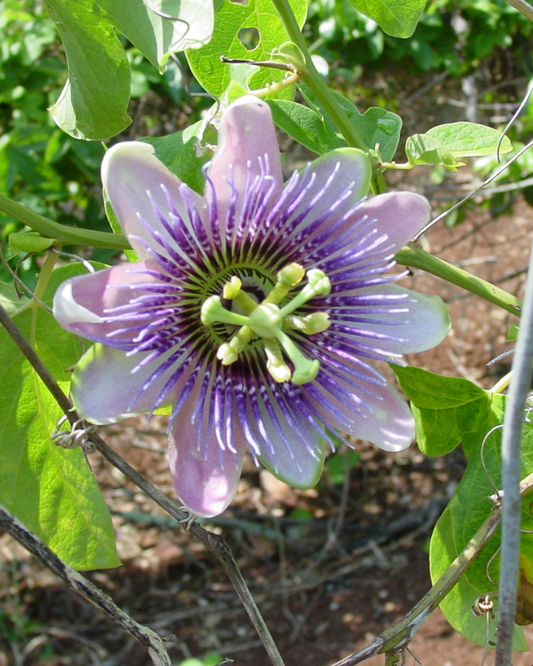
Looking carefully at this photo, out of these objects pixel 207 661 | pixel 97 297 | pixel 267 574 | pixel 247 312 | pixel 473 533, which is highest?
pixel 97 297

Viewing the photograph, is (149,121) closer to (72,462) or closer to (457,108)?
(457,108)

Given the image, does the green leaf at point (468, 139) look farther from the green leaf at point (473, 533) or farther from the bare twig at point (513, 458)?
the bare twig at point (513, 458)

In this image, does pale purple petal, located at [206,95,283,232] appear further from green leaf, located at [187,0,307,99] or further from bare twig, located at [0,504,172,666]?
bare twig, located at [0,504,172,666]

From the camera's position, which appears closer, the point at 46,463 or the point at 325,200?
the point at 325,200

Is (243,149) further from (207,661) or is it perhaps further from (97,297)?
(207,661)

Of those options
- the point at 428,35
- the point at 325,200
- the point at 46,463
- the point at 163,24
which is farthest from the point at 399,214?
the point at 428,35

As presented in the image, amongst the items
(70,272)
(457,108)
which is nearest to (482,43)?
(457,108)
